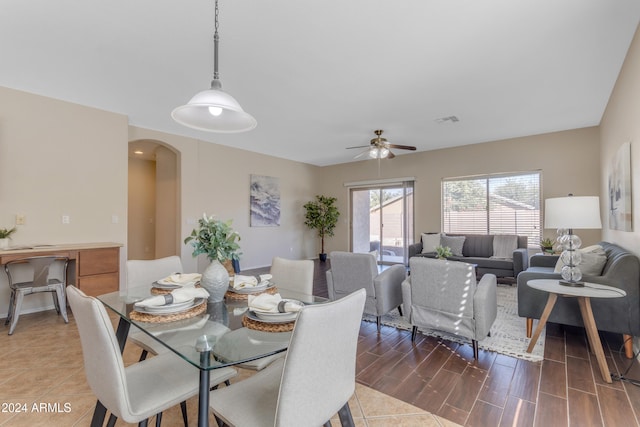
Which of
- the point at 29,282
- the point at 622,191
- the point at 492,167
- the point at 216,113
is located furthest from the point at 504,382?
the point at 492,167

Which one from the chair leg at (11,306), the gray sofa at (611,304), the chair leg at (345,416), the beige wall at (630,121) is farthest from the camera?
the chair leg at (11,306)

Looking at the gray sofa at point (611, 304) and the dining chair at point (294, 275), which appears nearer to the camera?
the dining chair at point (294, 275)

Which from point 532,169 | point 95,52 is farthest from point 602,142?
point 95,52

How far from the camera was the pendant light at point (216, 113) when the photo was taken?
175 cm

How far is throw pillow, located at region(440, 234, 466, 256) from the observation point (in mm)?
5848

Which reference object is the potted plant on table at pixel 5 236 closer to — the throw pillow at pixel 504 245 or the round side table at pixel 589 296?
the round side table at pixel 589 296

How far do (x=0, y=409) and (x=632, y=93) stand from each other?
5.39 meters

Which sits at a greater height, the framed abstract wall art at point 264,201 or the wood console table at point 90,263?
the framed abstract wall art at point 264,201

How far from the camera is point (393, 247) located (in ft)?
24.7

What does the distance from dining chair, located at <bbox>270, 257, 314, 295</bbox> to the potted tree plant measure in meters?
5.58

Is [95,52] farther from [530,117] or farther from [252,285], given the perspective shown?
[530,117]

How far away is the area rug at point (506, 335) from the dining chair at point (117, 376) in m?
2.30

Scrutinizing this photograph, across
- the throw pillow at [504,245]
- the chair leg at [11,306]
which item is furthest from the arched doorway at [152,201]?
the throw pillow at [504,245]

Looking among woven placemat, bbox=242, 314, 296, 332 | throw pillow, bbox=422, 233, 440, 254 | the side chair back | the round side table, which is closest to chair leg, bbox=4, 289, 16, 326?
the side chair back
